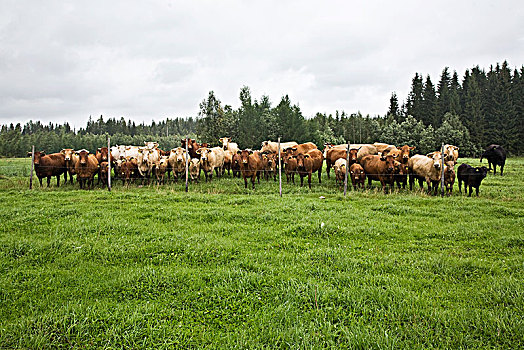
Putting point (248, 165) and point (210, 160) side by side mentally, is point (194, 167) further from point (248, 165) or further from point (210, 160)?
point (248, 165)

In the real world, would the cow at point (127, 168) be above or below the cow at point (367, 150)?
below

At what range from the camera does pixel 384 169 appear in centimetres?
1483

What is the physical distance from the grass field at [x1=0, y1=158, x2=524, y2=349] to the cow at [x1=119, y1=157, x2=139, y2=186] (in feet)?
23.6

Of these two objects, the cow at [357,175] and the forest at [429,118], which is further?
the forest at [429,118]

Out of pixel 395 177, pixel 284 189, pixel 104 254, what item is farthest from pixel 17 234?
pixel 395 177

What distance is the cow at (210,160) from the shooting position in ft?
57.1

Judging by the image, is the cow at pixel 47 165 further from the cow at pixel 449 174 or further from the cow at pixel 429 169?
the cow at pixel 449 174

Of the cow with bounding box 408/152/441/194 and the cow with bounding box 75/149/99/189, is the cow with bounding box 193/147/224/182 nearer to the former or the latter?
the cow with bounding box 75/149/99/189

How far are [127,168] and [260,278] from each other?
1412 cm

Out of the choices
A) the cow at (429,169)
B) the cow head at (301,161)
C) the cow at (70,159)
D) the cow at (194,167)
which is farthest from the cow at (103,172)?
the cow at (429,169)

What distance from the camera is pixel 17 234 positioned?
24.3 feet

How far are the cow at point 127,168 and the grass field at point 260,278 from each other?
23.6 feet

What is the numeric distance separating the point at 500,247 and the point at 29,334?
8757 millimetres

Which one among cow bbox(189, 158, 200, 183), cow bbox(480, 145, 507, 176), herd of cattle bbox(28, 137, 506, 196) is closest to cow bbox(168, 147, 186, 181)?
herd of cattle bbox(28, 137, 506, 196)
